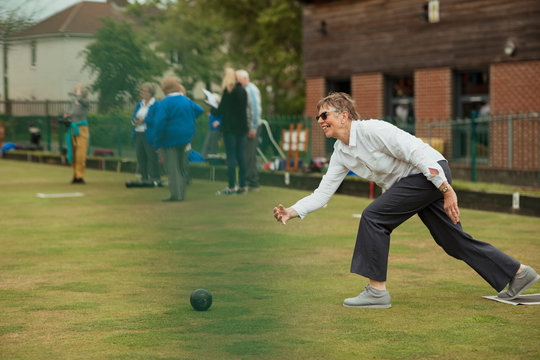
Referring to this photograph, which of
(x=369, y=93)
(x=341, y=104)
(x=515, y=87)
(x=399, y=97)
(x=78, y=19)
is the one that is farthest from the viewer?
(x=369, y=93)

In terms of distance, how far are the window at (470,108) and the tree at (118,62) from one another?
15163mm

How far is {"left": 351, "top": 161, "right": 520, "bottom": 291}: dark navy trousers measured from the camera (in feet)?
18.5

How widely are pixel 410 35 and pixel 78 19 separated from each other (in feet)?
63.5

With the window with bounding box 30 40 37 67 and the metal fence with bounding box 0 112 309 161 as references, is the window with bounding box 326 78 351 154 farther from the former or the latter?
the window with bounding box 30 40 37 67

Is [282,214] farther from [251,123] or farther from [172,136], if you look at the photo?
[251,123]

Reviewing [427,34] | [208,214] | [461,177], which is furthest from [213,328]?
[427,34]

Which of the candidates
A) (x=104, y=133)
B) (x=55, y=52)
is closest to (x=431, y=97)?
(x=104, y=133)

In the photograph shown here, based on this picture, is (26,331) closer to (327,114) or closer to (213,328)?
(213,328)

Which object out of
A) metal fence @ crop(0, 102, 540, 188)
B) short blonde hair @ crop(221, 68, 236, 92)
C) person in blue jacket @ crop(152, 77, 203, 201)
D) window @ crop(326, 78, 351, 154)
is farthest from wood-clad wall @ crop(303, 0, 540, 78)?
person in blue jacket @ crop(152, 77, 203, 201)

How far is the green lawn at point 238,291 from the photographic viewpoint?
15.1 feet

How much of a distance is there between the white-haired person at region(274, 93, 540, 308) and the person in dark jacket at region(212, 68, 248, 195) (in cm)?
784

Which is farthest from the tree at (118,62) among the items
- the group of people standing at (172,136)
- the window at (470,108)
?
the window at (470,108)

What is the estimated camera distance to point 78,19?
10.9 ft

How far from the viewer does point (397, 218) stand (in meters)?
Result: 5.73
